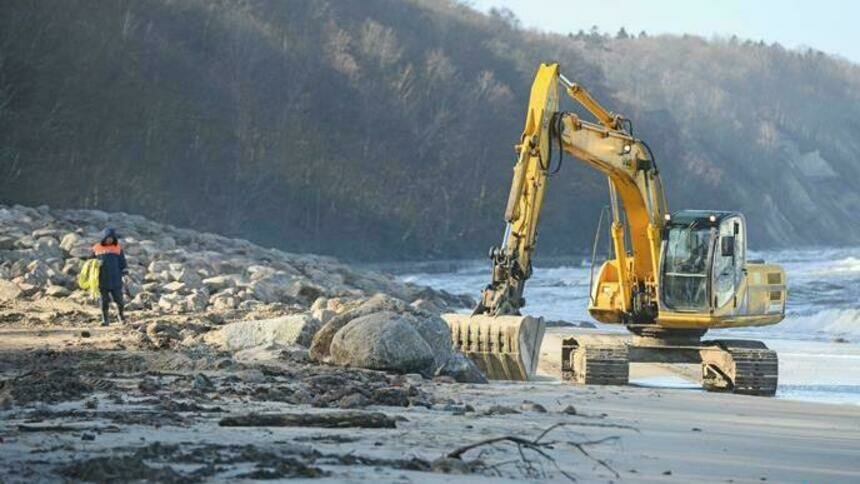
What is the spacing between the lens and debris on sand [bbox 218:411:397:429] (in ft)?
35.4

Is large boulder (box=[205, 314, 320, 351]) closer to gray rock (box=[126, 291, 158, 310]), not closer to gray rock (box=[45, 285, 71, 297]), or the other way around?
gray rock (box=[126, 291, 158, 310])

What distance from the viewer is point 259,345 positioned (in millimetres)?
17656

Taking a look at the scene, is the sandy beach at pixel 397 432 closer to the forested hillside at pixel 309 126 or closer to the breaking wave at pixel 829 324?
the breaking wave at pixel 829 324

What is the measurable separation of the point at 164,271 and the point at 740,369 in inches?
484

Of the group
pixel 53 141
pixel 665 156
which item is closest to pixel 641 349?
pixel 53 141

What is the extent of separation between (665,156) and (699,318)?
322 feet

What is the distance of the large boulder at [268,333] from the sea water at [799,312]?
4.60 meters

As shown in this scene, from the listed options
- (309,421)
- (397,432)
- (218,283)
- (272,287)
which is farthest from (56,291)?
(397,432)

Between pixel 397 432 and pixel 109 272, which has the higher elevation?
pixel 109 272

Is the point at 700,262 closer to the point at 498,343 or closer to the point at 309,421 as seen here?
the point at 498,343

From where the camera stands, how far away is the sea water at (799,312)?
2158 cm

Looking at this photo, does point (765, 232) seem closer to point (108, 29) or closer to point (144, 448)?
point (108, 29)

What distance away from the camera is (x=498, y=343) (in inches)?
712

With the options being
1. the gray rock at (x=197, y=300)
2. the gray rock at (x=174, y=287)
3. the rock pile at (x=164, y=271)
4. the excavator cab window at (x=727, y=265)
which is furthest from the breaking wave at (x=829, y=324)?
the excavator cab window at (x=727, y=265)
